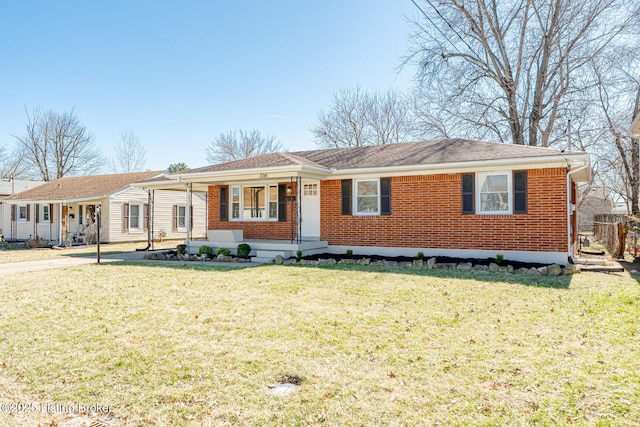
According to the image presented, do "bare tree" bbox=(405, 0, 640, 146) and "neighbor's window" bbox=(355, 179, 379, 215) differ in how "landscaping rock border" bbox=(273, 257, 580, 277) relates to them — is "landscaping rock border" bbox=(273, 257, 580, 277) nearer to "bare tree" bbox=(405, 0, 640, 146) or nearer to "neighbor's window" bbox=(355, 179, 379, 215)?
"neighbor's window" bbox=(355, 179, 379, 215)

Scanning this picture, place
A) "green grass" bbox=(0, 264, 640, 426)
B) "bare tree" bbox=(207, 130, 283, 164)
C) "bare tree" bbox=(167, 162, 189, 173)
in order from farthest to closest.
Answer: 1. "bare tree" bbox=(207, 130, 283, 164)
2. "bare tree" bbox=(167, 162, 189, 173)
3. "green grass" bbox=(0, 264, 640, 426)

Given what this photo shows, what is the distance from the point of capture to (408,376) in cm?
374

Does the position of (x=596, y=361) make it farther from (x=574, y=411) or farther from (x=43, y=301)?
(x=43, y=301)

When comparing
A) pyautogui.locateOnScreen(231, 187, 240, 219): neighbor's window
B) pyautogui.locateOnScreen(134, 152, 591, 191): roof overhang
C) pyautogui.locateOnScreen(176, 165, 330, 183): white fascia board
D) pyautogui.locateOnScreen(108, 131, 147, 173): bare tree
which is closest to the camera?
pyautogui.locateOnScreen(134, 152, 591, 191): roof overhang

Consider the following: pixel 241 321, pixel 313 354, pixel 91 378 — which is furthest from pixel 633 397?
pixel 91 378

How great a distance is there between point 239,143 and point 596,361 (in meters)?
39.8

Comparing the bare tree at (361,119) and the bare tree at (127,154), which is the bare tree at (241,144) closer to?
the bare tree at (127,154)

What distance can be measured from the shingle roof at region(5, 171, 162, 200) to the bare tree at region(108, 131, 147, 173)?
16.0 m

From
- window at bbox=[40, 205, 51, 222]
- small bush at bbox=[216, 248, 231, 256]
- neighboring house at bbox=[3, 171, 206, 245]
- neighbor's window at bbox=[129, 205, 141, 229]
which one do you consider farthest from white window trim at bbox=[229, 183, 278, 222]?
window at bbox=[40, 205, 51, 222]

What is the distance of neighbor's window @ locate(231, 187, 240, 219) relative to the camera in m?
15.7

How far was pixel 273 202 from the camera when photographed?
1497 cm

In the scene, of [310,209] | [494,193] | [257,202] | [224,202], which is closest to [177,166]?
[224,202]

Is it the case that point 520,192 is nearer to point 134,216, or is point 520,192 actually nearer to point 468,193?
point 468,193

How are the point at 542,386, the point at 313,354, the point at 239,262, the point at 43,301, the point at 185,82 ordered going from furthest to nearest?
the point at 185,82, the point at 239,262, the point at 43,301, the point at 313,354, the point at 542,386
